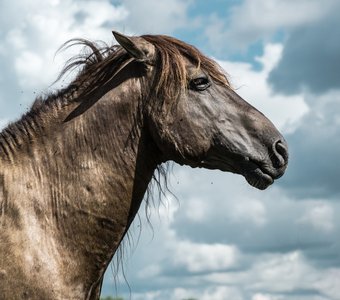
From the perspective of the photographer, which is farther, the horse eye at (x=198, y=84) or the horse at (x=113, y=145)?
the horse eye at (x=198, y=84)

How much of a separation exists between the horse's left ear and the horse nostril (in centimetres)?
163

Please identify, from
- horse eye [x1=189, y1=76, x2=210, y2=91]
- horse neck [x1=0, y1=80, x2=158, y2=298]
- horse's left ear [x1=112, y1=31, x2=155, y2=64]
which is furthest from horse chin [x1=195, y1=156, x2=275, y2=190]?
horse's left ear [x1=112, y1=31, x2=155, y2=64]

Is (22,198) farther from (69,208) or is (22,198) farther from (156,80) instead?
(156,80)

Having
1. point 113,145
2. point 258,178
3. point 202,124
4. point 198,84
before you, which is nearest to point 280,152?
point 258,178

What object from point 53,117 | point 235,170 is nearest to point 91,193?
point 53,117

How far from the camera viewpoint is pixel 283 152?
9820 millimetres

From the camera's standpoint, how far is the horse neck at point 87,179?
9.21 meters

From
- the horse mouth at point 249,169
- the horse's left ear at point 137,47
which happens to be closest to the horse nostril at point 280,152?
the horse mouth at point 249,169

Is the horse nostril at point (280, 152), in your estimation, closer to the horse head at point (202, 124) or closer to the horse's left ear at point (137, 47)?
the horse head at point (202, 124)

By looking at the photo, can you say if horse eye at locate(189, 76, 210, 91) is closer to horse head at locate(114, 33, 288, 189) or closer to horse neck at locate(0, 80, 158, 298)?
horse head at locate(114, 33, 288, 189)

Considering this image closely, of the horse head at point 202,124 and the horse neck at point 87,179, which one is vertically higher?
the horse head at point 202,124

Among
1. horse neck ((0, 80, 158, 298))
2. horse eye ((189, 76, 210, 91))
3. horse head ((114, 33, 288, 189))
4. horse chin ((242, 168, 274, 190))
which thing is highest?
horse eye ((189, 76, 210, 91))

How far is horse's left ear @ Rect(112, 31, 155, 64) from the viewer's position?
9.68 meters

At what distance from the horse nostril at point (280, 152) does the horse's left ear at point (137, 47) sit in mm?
1625
